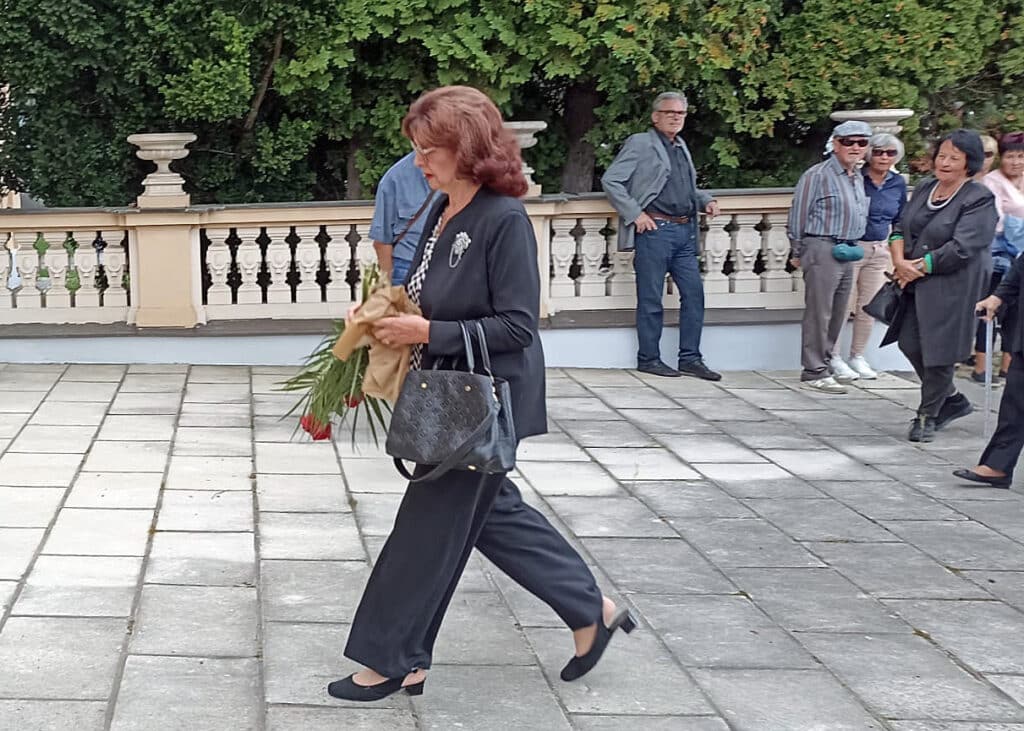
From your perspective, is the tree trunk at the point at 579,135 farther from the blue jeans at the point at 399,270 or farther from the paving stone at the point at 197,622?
the paving stone at the point at 197,622

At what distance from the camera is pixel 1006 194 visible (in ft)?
33.0

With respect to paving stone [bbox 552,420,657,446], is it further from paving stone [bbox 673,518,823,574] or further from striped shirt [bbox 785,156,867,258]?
striped shirt [bbox 785,156,867,258]

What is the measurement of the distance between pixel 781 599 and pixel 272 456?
312 centimetres

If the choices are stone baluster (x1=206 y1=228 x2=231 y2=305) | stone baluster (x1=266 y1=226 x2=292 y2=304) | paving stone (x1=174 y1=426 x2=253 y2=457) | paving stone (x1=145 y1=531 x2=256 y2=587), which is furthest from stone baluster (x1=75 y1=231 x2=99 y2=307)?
paving stone (x1=145 y1=531 x2=256 y2=587)

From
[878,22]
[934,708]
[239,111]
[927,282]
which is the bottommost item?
[934,708]

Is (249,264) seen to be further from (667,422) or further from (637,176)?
(667,422)

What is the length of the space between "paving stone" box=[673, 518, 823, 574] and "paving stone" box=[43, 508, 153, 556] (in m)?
2.27

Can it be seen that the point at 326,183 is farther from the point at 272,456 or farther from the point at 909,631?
the point at 909,631

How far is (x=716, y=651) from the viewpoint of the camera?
488 centimetres

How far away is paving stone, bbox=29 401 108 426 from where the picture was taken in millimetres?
8357

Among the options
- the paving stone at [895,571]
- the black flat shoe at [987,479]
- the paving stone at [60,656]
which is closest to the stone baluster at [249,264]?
the black flat shoe at [987,479]

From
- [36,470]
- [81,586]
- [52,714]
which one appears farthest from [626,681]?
[36,470]

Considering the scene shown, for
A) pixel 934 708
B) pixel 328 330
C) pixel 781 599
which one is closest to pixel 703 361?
pixel 328 330

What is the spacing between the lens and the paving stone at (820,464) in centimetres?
757
